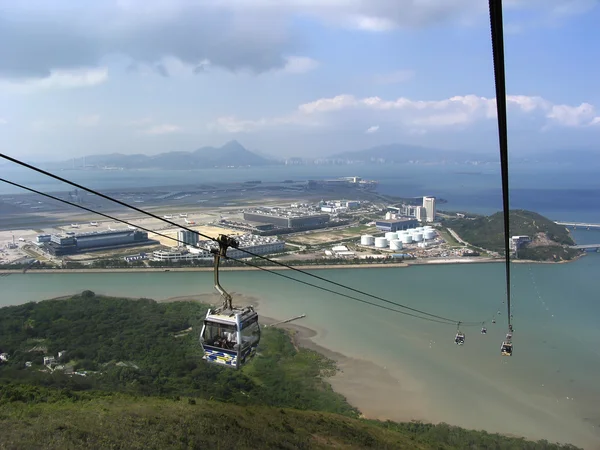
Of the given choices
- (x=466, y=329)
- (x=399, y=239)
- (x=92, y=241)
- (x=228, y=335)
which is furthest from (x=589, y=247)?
(x=228, y=335)

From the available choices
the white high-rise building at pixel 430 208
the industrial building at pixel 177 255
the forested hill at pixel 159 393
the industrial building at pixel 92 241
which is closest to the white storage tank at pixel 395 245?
the industrial building at pixel 177 255

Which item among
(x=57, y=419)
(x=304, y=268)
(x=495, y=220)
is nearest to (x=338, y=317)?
(x=304, y=268)

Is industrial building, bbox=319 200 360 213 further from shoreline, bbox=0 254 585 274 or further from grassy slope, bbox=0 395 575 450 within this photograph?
grassy slope, bbox=0 395 575 450

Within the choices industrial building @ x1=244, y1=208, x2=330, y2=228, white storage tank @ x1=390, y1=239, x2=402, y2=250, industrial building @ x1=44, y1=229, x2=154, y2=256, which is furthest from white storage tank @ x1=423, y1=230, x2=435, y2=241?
industrial building @ x1=44, y1=229, x2=154, y2=256

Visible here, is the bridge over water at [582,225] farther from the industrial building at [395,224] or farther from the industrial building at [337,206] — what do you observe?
the industrial building at [337,206]

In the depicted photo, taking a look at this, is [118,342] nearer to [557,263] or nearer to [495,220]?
[557,263]

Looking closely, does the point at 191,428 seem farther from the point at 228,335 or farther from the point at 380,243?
the point at 380,243
